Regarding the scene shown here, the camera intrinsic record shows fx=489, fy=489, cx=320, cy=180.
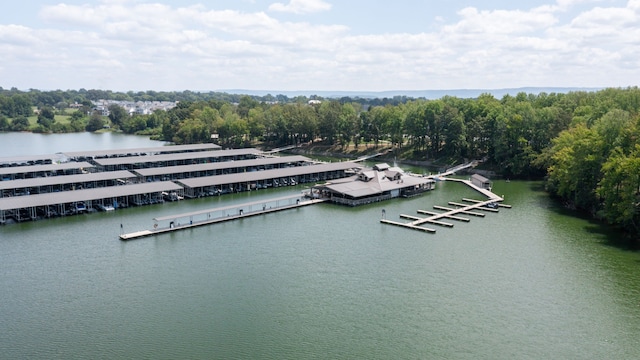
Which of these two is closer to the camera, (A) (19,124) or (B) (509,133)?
(B) (509,133)

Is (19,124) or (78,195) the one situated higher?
(19,124)

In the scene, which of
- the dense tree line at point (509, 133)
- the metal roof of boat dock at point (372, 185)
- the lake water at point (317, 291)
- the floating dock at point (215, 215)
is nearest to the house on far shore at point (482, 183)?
the dense tree line at point (509, 133)

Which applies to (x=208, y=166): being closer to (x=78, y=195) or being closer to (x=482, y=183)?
(x=78, y=195)

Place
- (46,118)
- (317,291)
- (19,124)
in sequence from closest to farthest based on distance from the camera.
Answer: (317,291), (19,124), (46,118)

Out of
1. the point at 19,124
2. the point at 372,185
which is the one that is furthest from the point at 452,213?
the point at 19,124

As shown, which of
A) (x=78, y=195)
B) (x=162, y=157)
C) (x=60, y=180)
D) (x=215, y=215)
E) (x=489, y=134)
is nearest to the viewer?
(x=215, y=215)

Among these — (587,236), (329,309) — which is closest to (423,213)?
(587,236)

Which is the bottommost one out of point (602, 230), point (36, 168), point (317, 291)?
point (317, 291)

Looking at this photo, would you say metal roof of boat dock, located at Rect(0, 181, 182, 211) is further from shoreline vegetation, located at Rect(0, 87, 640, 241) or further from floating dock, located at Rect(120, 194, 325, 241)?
shoreline vegetation, located at Rect(0, 87, 640, 241)
